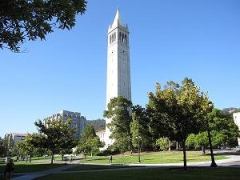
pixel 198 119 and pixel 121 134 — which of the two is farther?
pixel 121 134

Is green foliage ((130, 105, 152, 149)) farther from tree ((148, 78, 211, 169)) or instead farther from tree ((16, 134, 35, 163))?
tree ((148, 78, 211, 169))

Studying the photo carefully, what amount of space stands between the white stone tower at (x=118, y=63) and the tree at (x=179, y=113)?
8813cm

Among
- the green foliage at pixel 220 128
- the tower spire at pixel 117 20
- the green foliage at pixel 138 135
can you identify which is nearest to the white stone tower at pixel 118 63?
the tower spire at pixel 117 20

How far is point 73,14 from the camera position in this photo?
33.4ft

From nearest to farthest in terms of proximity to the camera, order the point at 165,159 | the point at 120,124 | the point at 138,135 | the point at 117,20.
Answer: the point at 165,159
the point at 138,135
the point at 120,124
the point at 117,20

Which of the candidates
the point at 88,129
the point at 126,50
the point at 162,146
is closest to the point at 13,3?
the point at 162,146

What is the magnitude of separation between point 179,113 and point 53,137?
2784 centimetres

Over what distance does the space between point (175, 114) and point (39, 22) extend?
A: 23.3 meters

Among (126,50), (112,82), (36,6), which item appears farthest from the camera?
(126,50)

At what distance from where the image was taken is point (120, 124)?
291ft

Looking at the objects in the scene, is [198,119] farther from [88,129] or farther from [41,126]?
[88,129]

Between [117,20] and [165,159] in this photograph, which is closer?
[165,159]

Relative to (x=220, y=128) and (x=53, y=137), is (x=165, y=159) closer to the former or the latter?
(x=220, y=128)

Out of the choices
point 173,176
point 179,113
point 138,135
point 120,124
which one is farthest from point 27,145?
point 173,176
